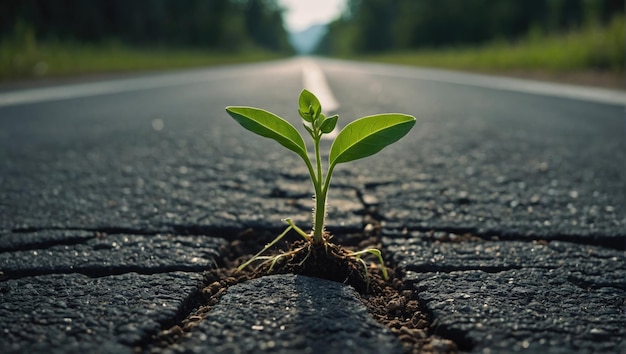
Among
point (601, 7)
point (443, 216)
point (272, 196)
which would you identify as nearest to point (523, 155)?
point (443, 216)

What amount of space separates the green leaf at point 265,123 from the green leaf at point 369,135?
9 centimetres

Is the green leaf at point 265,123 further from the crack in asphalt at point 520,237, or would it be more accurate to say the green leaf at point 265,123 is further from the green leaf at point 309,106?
the crack in asphalt at point 520,237

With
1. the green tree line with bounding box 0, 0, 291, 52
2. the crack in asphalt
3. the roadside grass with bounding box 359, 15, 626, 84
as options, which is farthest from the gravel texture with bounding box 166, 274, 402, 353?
the green tree line with bounding box 0, 0, 291, 52

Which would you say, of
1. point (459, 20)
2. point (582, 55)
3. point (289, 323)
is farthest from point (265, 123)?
point (459, 20)

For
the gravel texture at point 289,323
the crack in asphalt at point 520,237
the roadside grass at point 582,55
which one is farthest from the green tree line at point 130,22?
the gravel texture at point 289,323

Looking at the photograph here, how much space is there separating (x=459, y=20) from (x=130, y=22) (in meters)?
28.8

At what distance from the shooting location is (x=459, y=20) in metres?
47.6

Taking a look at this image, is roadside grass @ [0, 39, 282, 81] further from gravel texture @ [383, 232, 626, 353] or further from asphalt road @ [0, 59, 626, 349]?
gravel texture @ [383, 232, 626, 353]

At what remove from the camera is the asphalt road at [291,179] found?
62.2 inches

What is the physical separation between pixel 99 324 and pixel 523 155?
6.88 feet

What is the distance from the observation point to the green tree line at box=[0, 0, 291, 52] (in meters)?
18.8

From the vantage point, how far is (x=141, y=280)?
3.84 ft

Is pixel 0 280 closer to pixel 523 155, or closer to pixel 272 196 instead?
pixel 272 196

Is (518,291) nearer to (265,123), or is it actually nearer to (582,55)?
(265,123)
